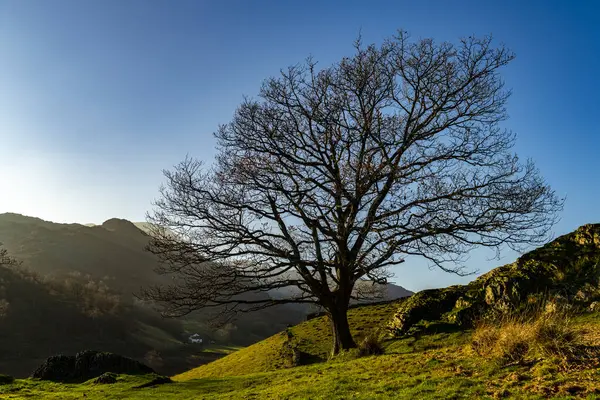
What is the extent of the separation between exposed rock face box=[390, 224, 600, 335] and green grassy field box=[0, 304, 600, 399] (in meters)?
1.55

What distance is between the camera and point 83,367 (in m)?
22.7

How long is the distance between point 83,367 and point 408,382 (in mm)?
21259

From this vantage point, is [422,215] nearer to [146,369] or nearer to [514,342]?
[514,342]

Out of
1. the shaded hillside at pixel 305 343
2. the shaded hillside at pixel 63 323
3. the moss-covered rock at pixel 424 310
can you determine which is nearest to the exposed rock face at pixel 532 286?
the moss-covered rock at pixel 424 310

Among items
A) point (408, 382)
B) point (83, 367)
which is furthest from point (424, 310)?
point (83, 367)

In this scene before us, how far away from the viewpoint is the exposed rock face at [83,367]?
21672 millimetres

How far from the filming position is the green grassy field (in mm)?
7941

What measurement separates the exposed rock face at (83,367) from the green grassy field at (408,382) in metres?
1.77

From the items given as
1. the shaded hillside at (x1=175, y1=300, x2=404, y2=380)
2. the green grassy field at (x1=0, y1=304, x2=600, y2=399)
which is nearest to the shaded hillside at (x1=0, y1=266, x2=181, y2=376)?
the shaded hillside at (x1=175, y1=300, x2=404, y2=380)

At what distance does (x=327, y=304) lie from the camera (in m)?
18.9

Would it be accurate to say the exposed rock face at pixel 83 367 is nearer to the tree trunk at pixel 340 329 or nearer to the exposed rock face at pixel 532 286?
the tree trunk at pixel 340 329

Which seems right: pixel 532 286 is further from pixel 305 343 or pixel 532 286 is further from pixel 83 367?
pixel 83 367

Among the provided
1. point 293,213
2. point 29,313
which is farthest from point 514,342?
point 29,313

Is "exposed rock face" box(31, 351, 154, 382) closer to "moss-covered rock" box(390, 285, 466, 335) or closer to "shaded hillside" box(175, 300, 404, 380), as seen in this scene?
"shaded hillside" box(175, 300, 404, 380)
